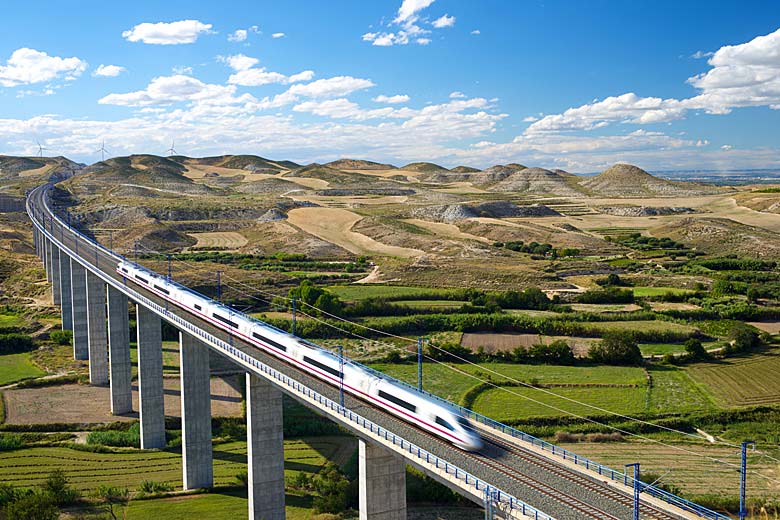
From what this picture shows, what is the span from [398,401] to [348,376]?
4.63 meters

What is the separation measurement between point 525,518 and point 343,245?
123488 millimetres

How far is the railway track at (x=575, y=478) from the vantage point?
2453 centimetres

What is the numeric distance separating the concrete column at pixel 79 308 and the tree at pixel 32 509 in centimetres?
3946

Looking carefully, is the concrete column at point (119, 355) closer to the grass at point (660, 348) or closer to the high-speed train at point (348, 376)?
the high-speed train at point (348, 376)

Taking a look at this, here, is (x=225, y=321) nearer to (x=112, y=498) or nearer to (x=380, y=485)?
(x=112, y=498)

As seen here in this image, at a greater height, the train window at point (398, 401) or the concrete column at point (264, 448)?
the train window at point (398, 401)

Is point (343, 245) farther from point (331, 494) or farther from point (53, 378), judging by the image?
point (331, 494)

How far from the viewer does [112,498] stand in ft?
146

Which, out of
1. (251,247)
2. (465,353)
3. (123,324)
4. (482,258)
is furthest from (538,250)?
(123,324)

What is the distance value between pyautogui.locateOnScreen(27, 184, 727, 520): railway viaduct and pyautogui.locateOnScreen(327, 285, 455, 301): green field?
35116mm

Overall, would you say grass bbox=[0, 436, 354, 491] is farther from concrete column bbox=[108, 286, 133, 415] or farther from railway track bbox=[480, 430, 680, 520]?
railway track bbox=[480, 430, 680, 520]

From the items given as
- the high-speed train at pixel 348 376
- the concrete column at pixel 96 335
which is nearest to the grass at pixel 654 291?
the high-speed train at pixel 348 376

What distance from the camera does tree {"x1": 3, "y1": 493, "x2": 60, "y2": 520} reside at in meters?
37.6

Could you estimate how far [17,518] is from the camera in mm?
37469
